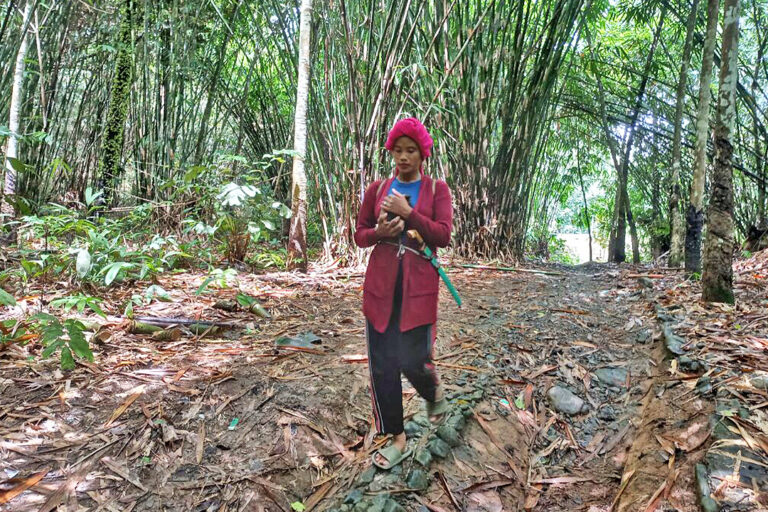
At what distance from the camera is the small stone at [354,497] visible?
1.03m

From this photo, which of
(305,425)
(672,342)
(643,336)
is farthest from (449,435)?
(643,336)

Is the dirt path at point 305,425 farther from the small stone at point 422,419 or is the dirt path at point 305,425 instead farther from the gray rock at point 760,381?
the gray rock at point 760,381

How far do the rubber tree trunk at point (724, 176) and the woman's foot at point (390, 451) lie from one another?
71.2 inches

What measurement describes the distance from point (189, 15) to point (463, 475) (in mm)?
3677

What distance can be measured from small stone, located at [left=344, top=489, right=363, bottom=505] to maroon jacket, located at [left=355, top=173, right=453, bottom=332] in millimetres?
403

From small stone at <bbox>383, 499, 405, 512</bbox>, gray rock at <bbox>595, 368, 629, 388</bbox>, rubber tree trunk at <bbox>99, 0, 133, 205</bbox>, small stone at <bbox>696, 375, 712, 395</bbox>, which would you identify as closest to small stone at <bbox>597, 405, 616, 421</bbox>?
gray rock at <bbox>595, 368, 629, 388</bbox>

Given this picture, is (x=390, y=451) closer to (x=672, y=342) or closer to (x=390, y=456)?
(x=390, y=456)

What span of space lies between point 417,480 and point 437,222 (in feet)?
2.22

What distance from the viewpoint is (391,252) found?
1131mm

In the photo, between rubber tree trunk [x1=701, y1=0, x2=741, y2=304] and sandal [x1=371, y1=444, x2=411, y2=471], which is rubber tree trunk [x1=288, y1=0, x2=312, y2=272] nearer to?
sandal [x1=371, y1=444, x2=411, y2=471]

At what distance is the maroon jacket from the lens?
42.9 inches

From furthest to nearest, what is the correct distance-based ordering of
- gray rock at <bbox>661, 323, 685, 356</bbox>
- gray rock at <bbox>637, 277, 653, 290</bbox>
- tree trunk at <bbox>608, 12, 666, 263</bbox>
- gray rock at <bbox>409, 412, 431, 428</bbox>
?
tree trunk at <bbox>608, 12, 666, 263</bbox> < gray rock at <bbox>637, 277, 653, 290</bbox> < gray rock at <bbox>661, 323, 685, 356</bbox> < gray rock at <bbox>409, 412, 431, 428</bbox>

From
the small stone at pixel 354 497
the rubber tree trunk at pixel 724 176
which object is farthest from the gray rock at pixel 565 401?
the rubber tree trunk at pixel 724 176

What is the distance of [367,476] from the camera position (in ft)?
3.66
